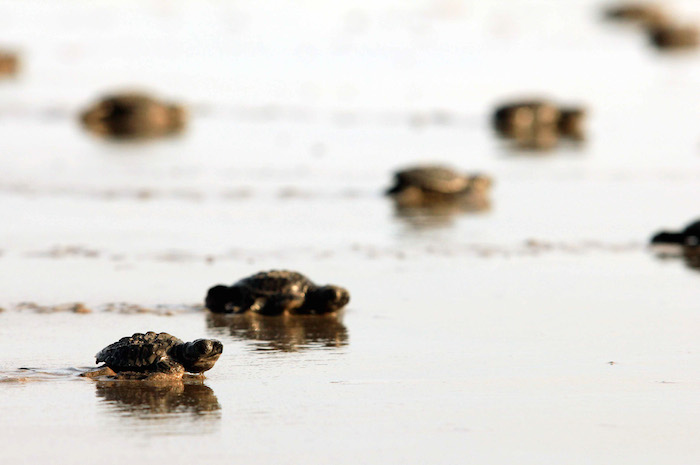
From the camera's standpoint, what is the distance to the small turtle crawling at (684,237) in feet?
43.5

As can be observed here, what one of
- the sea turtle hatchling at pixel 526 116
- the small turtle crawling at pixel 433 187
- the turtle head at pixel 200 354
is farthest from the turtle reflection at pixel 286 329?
the sea turtle hatchling at pixel 526 116

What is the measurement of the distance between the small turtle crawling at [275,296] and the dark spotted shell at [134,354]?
79.4 inches

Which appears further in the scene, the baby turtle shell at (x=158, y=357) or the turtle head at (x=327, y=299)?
the turtle head at (x=327, y=299)

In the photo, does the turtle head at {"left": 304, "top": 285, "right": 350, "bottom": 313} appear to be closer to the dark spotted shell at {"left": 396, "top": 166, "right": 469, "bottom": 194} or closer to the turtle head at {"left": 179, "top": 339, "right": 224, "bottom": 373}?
the turtle head at {"left": 179, "top": 339, "right": 224, "bottom": 373}

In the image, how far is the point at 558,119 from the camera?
26172 mm

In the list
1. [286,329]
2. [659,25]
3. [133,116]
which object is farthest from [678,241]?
[659,25]

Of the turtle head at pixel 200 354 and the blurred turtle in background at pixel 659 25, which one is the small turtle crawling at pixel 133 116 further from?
the blurred turtle in background at pixel 659 25

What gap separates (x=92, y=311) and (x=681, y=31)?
3916cm

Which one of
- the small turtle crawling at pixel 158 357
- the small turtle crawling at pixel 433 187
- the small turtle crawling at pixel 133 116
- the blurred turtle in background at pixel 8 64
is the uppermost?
the blurred turtle in background at pixel 8 64

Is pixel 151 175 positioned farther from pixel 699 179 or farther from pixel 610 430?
pixel 610 430

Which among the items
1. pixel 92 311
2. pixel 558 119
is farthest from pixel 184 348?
pixel 558 119

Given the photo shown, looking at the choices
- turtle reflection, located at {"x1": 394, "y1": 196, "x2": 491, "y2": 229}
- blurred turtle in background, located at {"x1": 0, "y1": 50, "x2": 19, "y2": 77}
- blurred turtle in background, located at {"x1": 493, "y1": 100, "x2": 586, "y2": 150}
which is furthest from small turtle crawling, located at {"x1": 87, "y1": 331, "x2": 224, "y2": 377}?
blurred turtle in background, located at {"x1": 0, "y1": 50, "x2": 19, "y2": 77}

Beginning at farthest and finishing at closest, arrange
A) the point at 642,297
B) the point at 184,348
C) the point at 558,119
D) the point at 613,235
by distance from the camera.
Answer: the point at 558,119
the point at 613,235
the point at 642,297
the point at 184,348

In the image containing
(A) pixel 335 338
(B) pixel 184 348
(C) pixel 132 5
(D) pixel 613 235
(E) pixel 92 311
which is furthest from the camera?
(C) pixel 132 5
